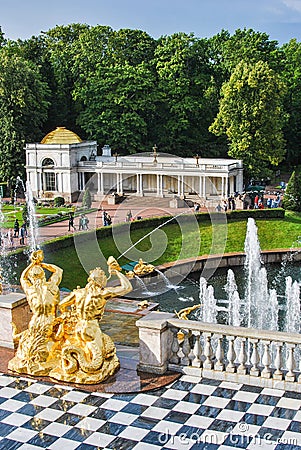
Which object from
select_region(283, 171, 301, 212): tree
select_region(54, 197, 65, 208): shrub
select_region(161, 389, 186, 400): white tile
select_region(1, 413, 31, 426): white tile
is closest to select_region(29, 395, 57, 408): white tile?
select_region(1, 413, 31, 426): white tile

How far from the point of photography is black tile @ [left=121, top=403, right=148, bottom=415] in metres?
10.7

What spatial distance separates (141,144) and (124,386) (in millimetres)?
49784

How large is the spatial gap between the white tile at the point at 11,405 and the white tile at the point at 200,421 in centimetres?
280

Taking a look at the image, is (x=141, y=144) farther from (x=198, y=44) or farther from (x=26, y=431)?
(x=26, y=431)

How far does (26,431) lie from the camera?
10.1 m

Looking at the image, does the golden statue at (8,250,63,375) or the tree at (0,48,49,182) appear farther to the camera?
the tree at (0,48,49,182)

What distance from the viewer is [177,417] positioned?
1044 centimetres

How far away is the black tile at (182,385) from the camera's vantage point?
11.5 m

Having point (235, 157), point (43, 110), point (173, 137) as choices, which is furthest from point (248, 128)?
point (43, 110)

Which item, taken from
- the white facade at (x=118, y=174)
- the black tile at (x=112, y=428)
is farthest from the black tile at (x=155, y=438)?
the white facade at (x=118, y=174)

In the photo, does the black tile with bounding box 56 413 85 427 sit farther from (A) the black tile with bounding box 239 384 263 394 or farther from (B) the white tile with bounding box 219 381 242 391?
(A) the black tile with bounding box 239 384 263 394

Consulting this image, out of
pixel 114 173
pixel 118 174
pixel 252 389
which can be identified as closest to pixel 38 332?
pixel 252 389

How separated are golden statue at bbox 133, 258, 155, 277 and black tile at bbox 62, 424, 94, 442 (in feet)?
65.5

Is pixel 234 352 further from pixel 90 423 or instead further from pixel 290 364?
pixel 90 423
